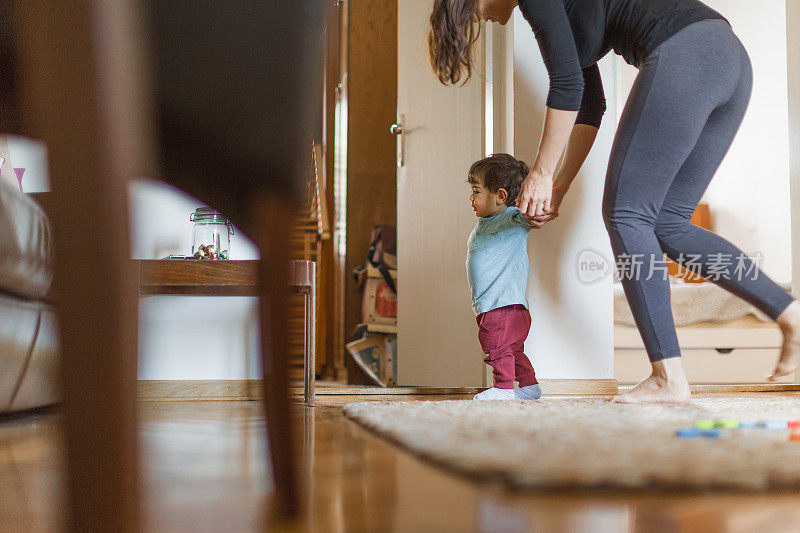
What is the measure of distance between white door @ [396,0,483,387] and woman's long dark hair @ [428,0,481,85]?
2.14ft

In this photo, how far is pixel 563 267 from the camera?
7.04ft

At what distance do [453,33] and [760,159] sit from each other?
338cm

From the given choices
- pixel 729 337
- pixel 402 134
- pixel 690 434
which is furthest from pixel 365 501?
pixel 729 337

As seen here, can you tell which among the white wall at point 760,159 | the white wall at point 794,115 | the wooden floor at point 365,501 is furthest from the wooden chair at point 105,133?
the white wall at point 760,159

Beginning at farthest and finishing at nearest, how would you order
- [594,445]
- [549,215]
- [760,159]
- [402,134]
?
[760,159]
[402,134]
[549,215]
[594,445]

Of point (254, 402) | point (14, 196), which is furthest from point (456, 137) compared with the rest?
point (14, 196)

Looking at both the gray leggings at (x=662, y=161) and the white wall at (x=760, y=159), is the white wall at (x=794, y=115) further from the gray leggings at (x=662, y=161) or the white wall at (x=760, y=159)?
the gray leggings at (x=662, y=161)

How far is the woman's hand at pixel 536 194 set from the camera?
156cm

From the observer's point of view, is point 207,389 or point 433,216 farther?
point 433,216

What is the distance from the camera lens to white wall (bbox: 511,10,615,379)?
2.13 m

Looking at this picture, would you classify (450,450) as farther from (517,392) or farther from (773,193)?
(773,193)

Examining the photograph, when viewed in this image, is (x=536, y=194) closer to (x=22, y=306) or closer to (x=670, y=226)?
(x=670, y=226)

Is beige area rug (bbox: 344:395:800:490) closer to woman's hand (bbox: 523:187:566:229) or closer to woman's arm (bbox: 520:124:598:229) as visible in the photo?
woman's hand (bbox: 523:187:566:229)

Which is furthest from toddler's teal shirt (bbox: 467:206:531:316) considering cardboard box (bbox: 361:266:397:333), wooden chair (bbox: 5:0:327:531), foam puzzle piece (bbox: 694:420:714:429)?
wooden chair (bbox: 5:0:327:531)
